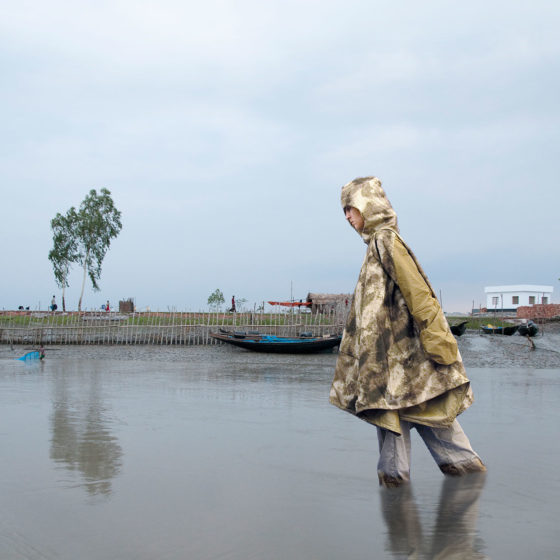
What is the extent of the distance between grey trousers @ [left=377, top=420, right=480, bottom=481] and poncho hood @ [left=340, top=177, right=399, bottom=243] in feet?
3.60

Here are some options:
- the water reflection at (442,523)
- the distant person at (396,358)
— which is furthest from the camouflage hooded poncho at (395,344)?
the water reflection at (442,523)

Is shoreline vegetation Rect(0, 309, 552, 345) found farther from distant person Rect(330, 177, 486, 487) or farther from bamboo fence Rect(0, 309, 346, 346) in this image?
distant person Rect(330, 177, 486, 487)

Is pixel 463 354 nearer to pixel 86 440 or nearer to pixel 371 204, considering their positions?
pixel 86 440

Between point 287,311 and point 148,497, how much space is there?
21854 mm

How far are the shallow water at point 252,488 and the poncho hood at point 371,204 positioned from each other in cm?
147

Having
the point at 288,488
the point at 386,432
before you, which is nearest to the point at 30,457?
the point at 288,488

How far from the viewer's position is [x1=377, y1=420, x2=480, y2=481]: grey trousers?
316 centimetres

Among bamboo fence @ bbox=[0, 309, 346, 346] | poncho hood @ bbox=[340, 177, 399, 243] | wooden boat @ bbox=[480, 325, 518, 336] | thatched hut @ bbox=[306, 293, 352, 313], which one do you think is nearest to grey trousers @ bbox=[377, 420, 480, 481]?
poncho hood @ bbox=[340, 177, 399, 243]

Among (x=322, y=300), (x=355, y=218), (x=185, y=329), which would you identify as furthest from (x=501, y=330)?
(x=355, y=218)

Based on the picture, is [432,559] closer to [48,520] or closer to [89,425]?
[48,520]

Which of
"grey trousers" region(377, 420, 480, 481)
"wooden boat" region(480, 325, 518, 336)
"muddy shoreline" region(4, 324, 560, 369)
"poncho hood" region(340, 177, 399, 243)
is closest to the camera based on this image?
"grey trousers" region(377, 420, 480, 481)

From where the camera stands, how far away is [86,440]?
4562 mm

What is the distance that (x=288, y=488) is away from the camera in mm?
3275

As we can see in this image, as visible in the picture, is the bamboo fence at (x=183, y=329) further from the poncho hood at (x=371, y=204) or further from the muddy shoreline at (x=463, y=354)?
the poncho hood at (x=371, y=204)
